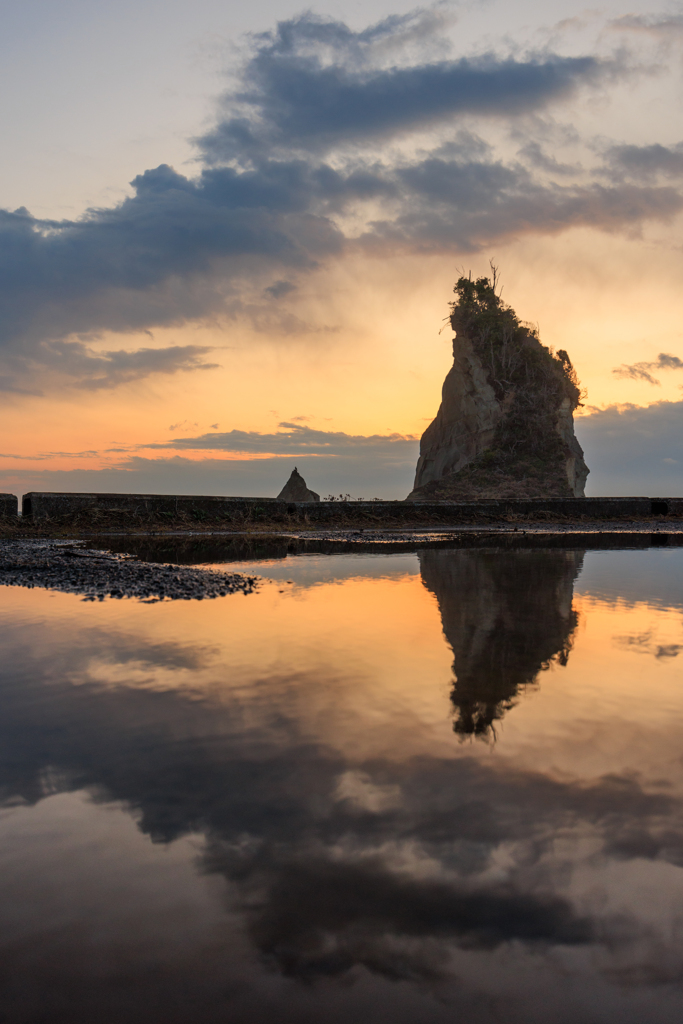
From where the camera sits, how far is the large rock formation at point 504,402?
43.3 metres

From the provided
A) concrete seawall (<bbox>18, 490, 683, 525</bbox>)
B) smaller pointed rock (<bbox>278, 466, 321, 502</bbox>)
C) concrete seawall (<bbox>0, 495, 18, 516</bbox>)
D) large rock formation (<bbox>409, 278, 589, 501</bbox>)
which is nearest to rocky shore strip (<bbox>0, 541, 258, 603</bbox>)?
concrete seawall (<bbox>0, 495, 18, 516</bbox>)

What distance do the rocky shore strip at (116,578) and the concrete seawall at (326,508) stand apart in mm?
6539

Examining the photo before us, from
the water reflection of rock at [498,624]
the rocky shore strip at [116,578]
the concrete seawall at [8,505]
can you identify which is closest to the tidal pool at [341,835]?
the water reflection of rock at [498,624]

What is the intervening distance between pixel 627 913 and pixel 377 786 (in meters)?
0.76

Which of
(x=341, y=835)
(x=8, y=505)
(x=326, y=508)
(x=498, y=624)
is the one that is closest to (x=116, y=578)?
(x=498, y=624)

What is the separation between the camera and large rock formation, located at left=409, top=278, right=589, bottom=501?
1705 inches

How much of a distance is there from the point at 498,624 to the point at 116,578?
390 centimetres

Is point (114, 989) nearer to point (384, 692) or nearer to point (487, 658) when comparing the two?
point (384, 692)

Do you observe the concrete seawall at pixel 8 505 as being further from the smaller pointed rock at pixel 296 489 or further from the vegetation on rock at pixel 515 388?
the vegetation on rock at pixel 515 388

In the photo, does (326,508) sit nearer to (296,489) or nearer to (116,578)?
(116,578)

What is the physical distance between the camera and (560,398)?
46.1 meters

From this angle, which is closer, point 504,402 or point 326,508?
point 326,508

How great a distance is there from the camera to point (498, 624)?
4.38 metres

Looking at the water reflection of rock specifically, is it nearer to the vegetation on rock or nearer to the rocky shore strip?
the rocky shore strip
